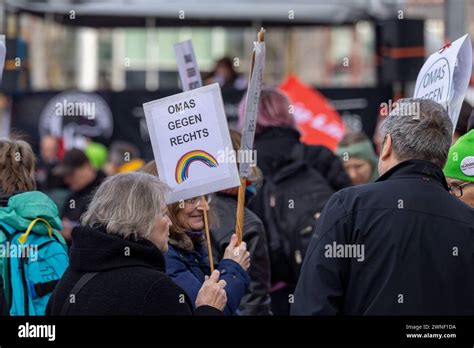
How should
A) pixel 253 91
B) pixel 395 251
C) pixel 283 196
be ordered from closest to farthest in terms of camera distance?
pixel 395 251, pixel 253 91, pixel 283 196

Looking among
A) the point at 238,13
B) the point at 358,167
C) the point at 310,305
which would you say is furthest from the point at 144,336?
the point at 238,13

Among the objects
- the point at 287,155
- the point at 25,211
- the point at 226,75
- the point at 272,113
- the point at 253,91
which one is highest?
the point at 226,75

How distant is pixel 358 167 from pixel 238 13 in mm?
8449

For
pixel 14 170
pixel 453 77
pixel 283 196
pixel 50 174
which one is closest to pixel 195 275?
pixel 14 170

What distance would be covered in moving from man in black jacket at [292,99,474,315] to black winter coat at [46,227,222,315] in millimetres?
501

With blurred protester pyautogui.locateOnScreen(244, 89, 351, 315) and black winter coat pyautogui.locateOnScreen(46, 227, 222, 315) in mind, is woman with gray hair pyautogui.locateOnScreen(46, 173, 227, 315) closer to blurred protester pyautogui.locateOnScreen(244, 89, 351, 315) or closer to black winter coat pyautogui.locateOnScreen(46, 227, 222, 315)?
black winter coat pyautogui.locateOnScreen(46, 227, 222, 315)

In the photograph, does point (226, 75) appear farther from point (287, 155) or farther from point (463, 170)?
point (463, 170)

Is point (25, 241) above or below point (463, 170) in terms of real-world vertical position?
below

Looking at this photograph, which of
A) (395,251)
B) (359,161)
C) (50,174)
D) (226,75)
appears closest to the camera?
(395,251)

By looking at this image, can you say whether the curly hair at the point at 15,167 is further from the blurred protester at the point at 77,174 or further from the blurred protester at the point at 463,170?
the blurred protester at the point at 77,174

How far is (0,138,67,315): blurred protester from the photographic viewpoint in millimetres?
4863

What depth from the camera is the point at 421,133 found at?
4168mm

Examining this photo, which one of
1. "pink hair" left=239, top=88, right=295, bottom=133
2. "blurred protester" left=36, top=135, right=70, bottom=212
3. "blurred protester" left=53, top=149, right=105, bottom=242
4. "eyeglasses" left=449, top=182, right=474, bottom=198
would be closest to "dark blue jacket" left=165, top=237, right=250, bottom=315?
"eyeglasses" left=449, top=182, right=474, bottom=198

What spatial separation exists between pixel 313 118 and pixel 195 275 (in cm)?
567
